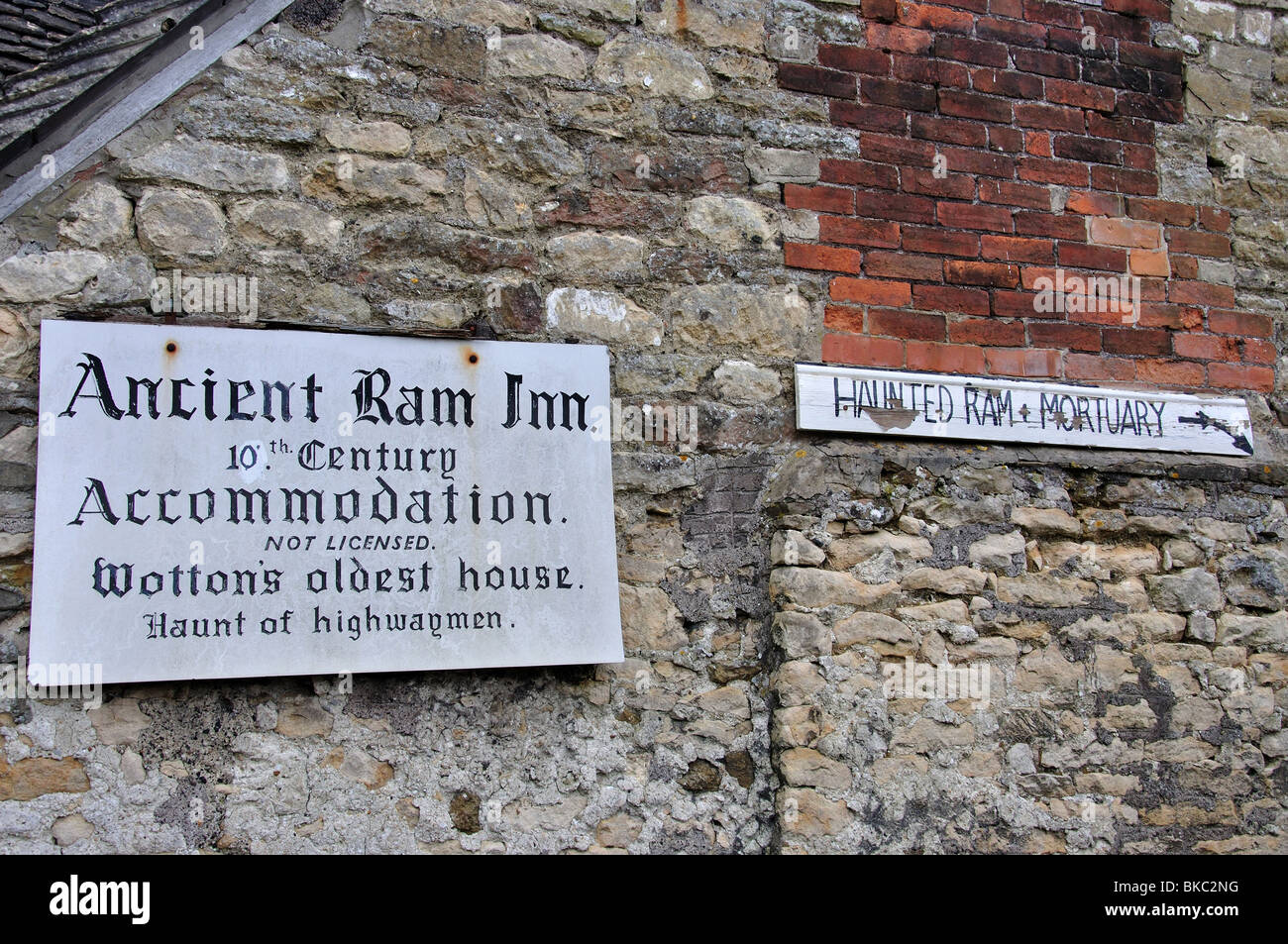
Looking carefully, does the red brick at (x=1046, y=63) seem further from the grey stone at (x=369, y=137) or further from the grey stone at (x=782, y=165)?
the grey stone at (x=369, y=137)

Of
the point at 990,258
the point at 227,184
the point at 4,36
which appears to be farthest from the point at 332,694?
the point at 4,36

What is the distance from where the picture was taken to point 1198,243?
3383 millimetres

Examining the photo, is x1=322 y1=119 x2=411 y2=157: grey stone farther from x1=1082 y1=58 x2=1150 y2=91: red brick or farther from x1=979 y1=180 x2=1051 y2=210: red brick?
x1=1082 y1=58 x2=1150 y2=91: red brick

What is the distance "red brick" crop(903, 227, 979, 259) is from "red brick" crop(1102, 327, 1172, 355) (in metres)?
0.50

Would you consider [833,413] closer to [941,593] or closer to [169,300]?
[941,593]

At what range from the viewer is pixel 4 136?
259cm

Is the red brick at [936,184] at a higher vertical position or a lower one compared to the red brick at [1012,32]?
lower

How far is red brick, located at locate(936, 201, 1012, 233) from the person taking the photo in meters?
3.18

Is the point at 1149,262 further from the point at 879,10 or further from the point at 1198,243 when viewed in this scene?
the point at 879,10

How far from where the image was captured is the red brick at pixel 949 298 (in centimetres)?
312

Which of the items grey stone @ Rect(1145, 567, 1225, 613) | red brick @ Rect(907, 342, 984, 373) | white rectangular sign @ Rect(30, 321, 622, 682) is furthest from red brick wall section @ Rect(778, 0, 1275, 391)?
white rectangular sign @ Rect(30, 321, 622, 682)


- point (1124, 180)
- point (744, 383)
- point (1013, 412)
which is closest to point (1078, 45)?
point (1124, 180)

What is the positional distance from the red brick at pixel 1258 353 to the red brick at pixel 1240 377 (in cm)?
A: 3

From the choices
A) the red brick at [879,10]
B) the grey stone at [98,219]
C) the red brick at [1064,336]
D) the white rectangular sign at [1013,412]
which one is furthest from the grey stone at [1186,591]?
the grey stone at [98,219]
